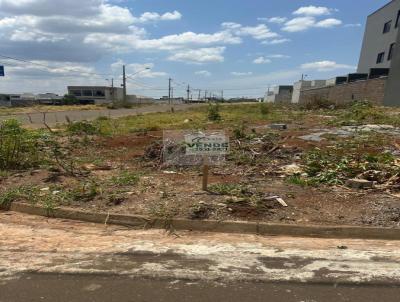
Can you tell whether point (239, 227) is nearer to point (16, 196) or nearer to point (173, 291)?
point (173, 291)

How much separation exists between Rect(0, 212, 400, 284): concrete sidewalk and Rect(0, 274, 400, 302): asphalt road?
15 centimetres

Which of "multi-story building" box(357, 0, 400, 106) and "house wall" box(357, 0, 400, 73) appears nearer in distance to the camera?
"multi-story building" box(357, 0, 400, 106)

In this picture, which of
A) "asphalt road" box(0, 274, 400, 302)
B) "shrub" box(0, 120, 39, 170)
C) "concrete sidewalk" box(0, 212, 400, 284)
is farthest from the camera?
"shrub" box(0, 120, 39, 170)

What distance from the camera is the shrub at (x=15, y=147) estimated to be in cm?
1031

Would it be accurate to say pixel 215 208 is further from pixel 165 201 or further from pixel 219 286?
pixel 219 286

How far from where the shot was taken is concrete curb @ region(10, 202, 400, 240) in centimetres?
586

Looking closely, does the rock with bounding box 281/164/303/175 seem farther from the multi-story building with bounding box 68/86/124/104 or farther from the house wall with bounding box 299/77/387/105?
the multi-story building with bounding box 68/86/124/104

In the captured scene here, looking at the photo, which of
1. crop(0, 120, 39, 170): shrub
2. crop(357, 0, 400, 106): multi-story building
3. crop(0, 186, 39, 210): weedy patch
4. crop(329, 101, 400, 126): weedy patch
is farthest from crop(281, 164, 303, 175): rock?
crop(357, 0, 400, 106): multi-story building

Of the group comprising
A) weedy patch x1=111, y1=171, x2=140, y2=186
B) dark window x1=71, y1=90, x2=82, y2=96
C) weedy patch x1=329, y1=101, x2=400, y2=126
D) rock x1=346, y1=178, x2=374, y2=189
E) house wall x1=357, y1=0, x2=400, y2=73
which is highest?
house wall x1=357, y1=0, x2=400, y2=73

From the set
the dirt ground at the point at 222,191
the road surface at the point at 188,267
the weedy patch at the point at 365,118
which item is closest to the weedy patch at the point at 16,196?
the dirt ground at the point at 222,191

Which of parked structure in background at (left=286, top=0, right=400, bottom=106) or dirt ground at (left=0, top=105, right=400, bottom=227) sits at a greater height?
parked structure in background at (left=286, top=0, right=400, bottom=106)

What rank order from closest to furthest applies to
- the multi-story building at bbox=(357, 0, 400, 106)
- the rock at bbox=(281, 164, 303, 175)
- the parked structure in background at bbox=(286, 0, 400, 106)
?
the rock at bbox=(281, 164, 303, 175) < the parked structure in background at bbox=(286, 0, 400, 106) < the multi-story building at bbox=(357, 0, 400, 106)

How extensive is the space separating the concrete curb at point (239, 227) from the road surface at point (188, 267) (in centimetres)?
18

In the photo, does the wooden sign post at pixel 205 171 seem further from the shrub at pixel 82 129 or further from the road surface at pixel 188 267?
the shrub at pixel 82 129
